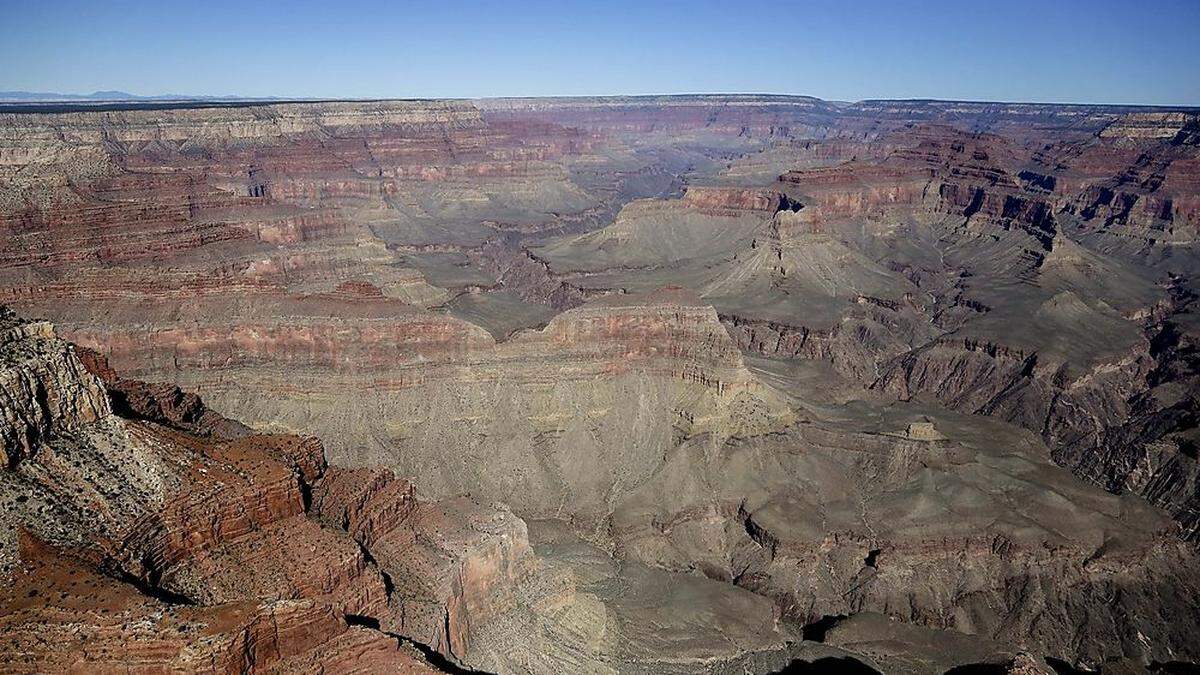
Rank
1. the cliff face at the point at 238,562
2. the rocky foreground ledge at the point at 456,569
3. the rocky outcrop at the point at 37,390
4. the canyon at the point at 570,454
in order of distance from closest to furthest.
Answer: the cliff face at the point at 238,562 < the rocky foreground ledge at the point at 456,569 < the rocky outcrop at the point at 37,390 < the canyon at the point at 570,454

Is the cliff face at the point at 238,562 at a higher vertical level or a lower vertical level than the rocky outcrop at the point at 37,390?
lower

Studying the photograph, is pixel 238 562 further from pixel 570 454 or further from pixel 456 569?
pixel 570 454

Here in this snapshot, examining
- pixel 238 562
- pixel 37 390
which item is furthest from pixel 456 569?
pixel 37 390

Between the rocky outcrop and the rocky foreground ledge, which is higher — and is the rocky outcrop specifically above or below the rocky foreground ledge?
above

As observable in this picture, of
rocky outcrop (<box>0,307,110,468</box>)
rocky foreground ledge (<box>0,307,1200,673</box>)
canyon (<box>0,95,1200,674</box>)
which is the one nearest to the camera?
rocky foreground ledge (<box>0,307,1200,673</box>)

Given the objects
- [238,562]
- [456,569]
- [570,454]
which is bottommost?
[570,454]

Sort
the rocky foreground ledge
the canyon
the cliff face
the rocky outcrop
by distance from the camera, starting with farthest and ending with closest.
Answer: the canyon
the rocky outcrop
the rocky foreground ledge
the cliff face

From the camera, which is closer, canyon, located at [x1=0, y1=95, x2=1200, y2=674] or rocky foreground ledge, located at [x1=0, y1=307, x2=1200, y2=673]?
rocky foreground ledge, located at [x1=0, y1=307, x2=1200, y2=673]

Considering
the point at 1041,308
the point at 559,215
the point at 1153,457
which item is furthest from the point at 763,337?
the point at 559,215

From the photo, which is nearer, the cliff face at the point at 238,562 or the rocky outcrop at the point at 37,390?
the cliff face at the point at 238,562
